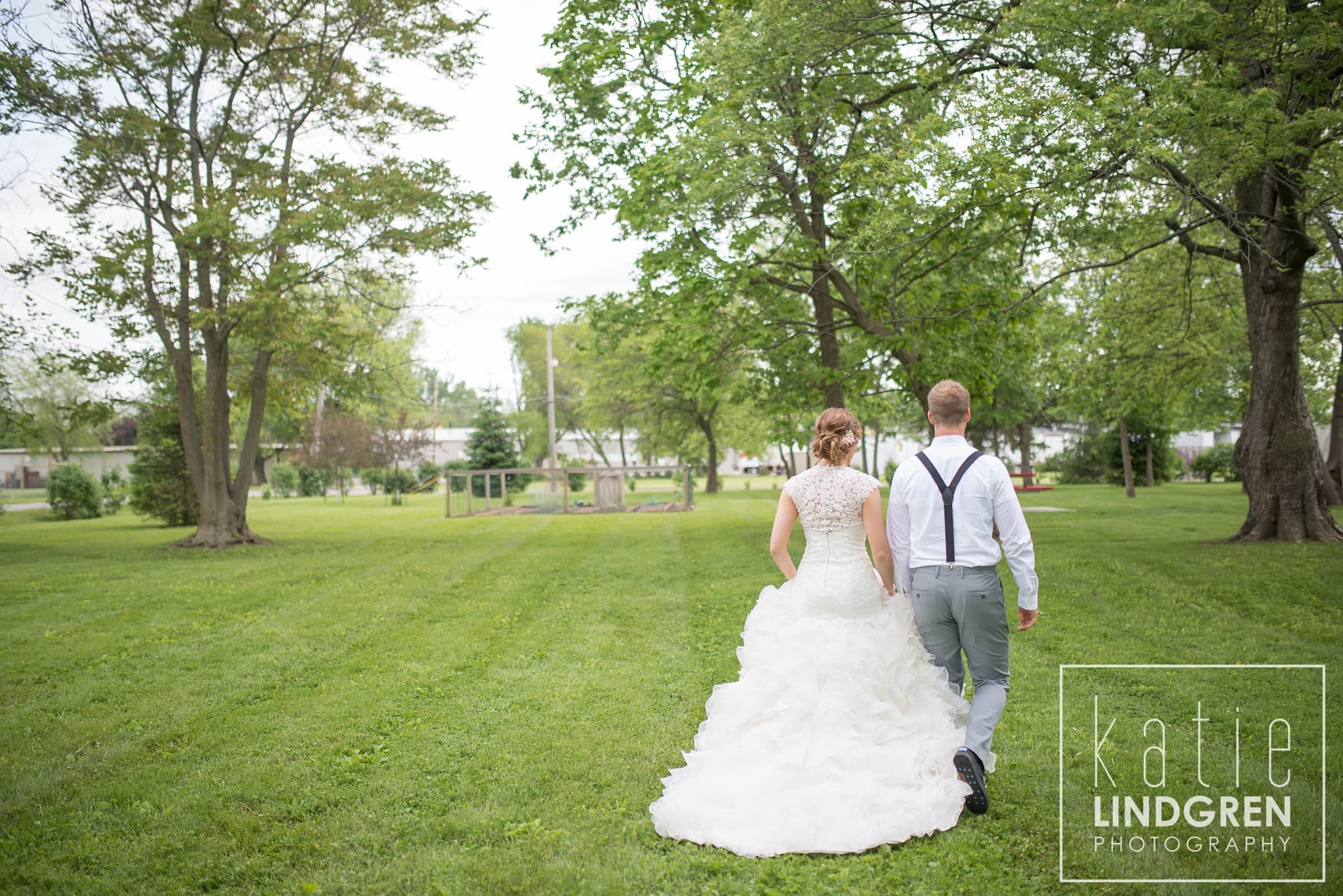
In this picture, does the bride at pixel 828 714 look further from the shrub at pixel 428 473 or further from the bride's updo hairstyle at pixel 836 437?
the shrub at pixel 428 473

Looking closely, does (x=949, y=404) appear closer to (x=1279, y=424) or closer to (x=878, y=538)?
(x=878, y=538)

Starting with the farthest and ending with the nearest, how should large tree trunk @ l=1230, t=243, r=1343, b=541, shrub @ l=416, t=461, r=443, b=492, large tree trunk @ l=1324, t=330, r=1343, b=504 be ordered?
shrub @ l=416, t=461, r=443, b=492, large tree trunk @ l=1324, t=330, r=1343, b=504, large tree trunk @ l=1230, t=243, r=1343, b=541

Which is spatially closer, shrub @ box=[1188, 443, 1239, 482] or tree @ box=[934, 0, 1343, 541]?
tree @ box=[934, 0, 1343, 541]

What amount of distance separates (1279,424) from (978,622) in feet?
40.0

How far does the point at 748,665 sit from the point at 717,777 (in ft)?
2.16

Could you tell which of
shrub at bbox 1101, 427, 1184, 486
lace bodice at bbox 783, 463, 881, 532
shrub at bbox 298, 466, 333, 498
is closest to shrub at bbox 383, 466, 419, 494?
shrub at bbox 298, 466, 333, 498

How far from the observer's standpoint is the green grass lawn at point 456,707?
4016mm

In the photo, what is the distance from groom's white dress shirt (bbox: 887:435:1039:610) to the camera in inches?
173

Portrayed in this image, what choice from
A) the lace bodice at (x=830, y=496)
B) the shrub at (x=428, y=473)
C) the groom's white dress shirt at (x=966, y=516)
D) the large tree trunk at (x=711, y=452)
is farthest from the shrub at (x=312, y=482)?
the groom's white dress shirt at (x=966, y=516)

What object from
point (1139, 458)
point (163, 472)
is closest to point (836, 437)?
point (163, 472)

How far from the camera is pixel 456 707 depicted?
21.8 ft

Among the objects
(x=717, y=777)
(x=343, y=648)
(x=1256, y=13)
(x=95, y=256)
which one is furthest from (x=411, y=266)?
(x=717, y=777)

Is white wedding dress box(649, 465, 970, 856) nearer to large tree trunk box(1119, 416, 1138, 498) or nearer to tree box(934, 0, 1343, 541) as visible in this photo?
tree box(934, 0, 1343, 541)

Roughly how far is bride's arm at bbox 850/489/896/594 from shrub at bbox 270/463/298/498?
47237mm
